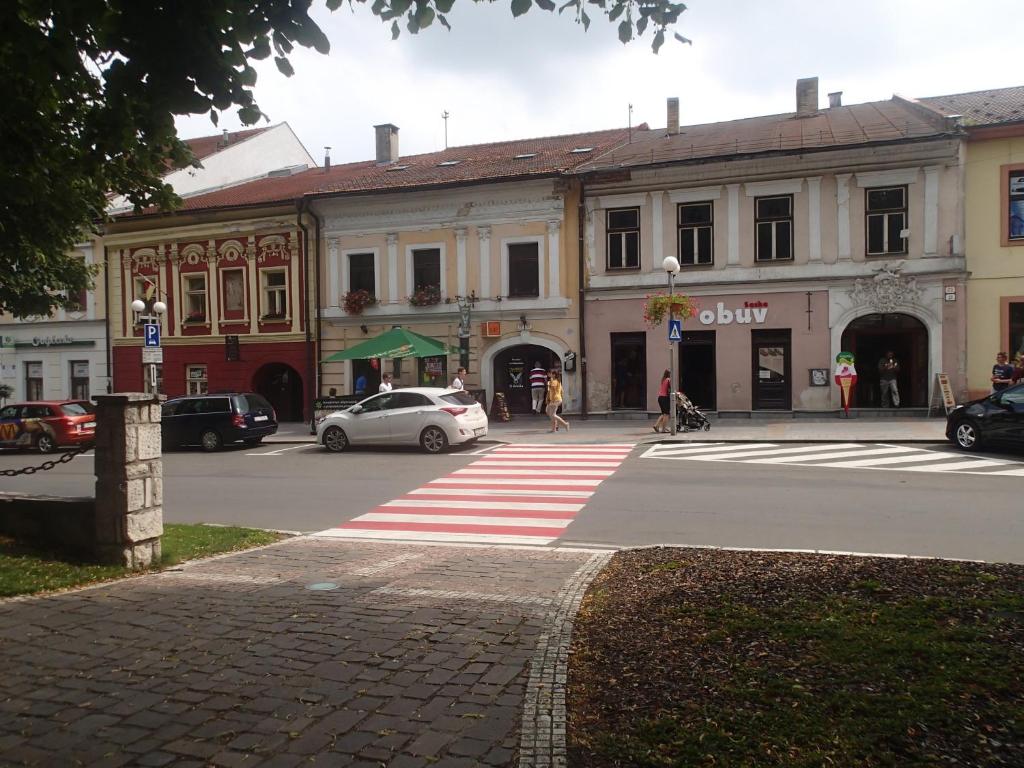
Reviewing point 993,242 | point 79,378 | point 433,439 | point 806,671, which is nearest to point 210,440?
point 433,439

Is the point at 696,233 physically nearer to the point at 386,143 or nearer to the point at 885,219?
the point at 885,219

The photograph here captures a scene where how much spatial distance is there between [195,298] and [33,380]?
9022mm

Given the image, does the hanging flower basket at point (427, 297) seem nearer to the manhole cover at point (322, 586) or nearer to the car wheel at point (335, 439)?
the car wheel at point (335, 439)

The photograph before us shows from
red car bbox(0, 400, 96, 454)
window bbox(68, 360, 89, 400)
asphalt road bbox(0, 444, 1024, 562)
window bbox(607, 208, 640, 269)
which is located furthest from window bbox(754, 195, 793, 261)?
window bbox(68, 360, 89, 400)

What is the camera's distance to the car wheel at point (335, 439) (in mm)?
19203

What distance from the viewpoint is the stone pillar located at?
705 centimetres

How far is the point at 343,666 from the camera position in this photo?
445cm

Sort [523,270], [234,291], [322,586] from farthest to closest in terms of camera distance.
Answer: [234,291]
[523,270]
[322,586]

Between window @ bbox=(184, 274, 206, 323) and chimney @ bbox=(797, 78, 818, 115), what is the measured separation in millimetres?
23124

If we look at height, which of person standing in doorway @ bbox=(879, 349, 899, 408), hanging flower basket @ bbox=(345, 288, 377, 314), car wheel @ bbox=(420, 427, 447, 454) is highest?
hanging flower basket @ bbox=(345, 288, 377, 314)

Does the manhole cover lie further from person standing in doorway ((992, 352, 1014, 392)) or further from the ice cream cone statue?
person standing in doorway ((992, 352, 1014, 392))

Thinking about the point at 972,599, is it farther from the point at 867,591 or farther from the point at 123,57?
the point at 123,57

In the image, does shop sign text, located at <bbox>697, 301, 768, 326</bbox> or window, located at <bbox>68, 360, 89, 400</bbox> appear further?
window, located at <bbox>68, 360, 89, 400</bbox>

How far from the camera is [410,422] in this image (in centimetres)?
1820
